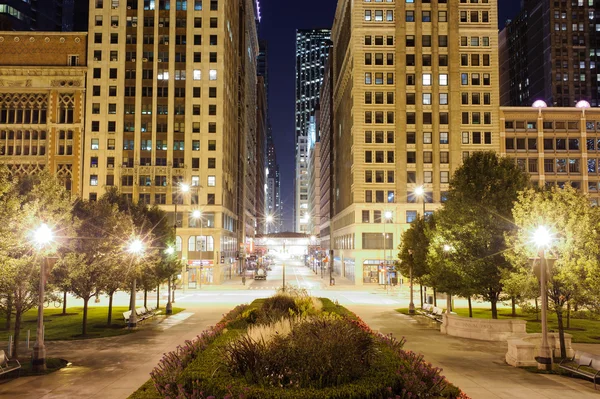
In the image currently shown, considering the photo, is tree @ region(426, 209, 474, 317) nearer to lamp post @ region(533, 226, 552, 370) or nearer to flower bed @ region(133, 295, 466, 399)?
lamp post @ region(533, 226, 552, 370)

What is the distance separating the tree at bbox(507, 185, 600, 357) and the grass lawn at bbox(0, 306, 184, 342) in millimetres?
22515

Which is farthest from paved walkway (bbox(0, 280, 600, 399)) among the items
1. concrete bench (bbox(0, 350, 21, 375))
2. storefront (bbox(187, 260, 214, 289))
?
storefront (bbox(187, 260, 214, 289))

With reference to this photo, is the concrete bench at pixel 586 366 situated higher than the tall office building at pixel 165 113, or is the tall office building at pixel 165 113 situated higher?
the tall office building at pixel 165 113

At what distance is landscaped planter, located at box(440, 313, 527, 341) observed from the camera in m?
28.4

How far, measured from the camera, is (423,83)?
82.7 metres

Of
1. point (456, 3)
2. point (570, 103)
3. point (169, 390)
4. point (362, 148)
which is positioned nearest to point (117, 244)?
point (169, 390)

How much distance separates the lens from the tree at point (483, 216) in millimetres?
29875

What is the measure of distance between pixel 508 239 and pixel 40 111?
263 feet

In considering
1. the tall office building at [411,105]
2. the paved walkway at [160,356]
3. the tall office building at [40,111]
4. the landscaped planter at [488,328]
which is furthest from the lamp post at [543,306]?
the tall office building at [40,111]

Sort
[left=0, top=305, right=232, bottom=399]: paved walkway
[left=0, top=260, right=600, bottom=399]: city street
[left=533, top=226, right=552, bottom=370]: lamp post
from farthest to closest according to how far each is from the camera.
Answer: [left=533, top=226, right=552, bottom=370]: lamp post
[left=0, top=260, right=600, bottom=399]: city street
[left=0, top=305, right=232, bottom=399]: paved walkway

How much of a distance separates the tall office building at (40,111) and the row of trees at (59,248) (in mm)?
51579

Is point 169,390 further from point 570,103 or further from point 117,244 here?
point 570,103

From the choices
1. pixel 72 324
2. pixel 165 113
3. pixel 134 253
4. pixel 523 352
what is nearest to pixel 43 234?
pixel 134 253

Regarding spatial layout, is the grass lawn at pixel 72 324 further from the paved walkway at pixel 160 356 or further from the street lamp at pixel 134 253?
the paved walkway at pixel 160 356
